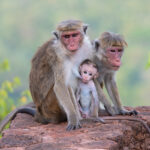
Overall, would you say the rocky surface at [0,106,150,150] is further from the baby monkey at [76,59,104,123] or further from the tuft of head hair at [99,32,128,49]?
the tuft of head hair at [99,32,128,49]

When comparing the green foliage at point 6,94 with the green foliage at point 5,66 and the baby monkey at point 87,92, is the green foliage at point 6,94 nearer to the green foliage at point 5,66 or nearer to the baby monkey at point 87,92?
the green foliage at point 5,66

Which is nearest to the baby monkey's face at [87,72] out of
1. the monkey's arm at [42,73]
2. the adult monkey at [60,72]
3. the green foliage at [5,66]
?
the adult monkey at [60,72]

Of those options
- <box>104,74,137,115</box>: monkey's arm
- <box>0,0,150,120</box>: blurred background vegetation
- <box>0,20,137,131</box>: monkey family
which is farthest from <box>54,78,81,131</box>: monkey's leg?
<box>0,0,150,120</box>: blurred background vegetation

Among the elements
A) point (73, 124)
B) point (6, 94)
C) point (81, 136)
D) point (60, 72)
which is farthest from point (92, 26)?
point (81, 136)

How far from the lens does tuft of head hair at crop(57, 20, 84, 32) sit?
Answer: 24.5 ft

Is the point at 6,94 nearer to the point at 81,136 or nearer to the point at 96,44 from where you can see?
the point at 96,44

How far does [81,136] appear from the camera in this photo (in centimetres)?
675

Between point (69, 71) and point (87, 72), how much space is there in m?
0.27

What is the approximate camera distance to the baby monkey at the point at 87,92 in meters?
7.75

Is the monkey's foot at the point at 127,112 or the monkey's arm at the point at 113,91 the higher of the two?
the monkey's arm at the point at 113,91

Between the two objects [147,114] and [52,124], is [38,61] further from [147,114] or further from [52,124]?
[147,114]

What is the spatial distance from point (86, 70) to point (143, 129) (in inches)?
47.0

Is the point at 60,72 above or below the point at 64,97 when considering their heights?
above

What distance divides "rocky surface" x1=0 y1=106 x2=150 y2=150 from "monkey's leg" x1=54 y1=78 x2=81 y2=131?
16 cm
